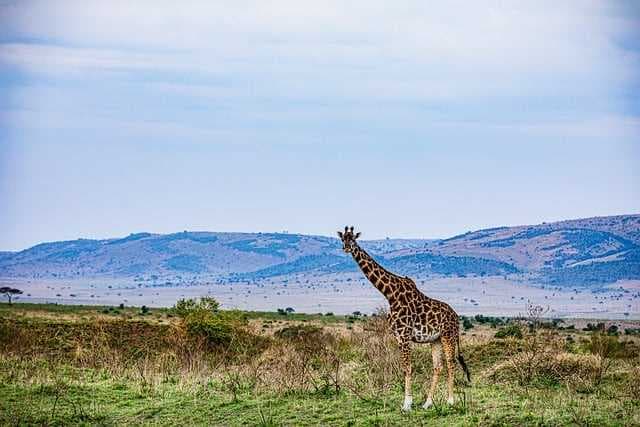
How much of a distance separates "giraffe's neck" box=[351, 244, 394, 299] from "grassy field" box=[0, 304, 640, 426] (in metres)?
2.16

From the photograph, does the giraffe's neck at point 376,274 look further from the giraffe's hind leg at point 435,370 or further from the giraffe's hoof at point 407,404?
the giraffe's hoof at point 407,404

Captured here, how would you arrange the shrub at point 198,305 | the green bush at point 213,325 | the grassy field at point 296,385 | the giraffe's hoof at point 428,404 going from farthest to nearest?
the shrub at point 198,305
the green bush at point 213,325
the giraffe's hoof at point 428,404
the grassy field at point 296,385

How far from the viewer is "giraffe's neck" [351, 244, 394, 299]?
69.6 ft

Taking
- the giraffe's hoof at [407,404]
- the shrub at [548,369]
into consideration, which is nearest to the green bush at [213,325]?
the shrub at [548,369]

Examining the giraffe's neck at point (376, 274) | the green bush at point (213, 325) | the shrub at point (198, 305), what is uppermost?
the giraffe's neck at point (376, 274)

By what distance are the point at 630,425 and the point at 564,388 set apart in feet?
17.3

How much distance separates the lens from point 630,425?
58.0 feet

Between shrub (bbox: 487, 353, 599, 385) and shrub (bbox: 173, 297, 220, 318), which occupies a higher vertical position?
shrub (bbox: 173, 297, 220, 318)

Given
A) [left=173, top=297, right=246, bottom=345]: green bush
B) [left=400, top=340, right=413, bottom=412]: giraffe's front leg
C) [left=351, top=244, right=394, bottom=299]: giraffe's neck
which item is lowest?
[left=400, top=340, right=413, bottom=412]: giraffe's front leg

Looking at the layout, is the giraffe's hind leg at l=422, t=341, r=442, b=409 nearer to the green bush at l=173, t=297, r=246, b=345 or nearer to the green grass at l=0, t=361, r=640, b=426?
the green grass at l=0, t=361, r=640, b=426

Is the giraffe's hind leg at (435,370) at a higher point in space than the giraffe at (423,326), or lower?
lower

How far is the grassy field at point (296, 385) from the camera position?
19797mm

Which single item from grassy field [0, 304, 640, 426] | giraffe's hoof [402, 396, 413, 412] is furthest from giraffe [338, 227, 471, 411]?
grassy field [0, 304, 640, 426]

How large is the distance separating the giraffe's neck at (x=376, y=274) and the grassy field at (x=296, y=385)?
216 centimetres
